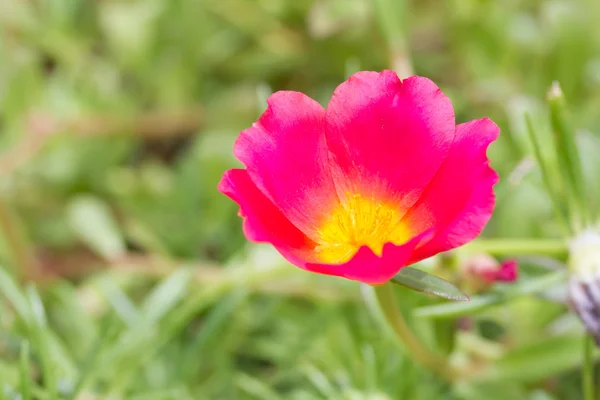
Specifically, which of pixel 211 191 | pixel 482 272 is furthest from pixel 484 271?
pixel 211 191

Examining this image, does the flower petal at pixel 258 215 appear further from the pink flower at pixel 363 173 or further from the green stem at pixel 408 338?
the green stem at pixel 408 338

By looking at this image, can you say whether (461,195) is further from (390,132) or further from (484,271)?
(484,271)

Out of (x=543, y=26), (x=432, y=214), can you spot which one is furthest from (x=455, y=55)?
(x=432, y=214)

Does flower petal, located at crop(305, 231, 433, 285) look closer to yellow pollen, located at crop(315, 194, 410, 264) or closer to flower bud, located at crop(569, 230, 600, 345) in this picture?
yellow pollen, located at crop(315, 194, 410, 264)

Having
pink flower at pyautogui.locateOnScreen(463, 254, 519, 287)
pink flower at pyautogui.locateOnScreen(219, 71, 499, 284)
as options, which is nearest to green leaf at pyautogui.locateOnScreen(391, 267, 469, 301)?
pink flower at pyautogui.locateOnScreen(219, 71, 499, 284)

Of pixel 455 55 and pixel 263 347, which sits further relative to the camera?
pixel 455 55

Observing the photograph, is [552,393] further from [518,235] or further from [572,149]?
[572,149]
